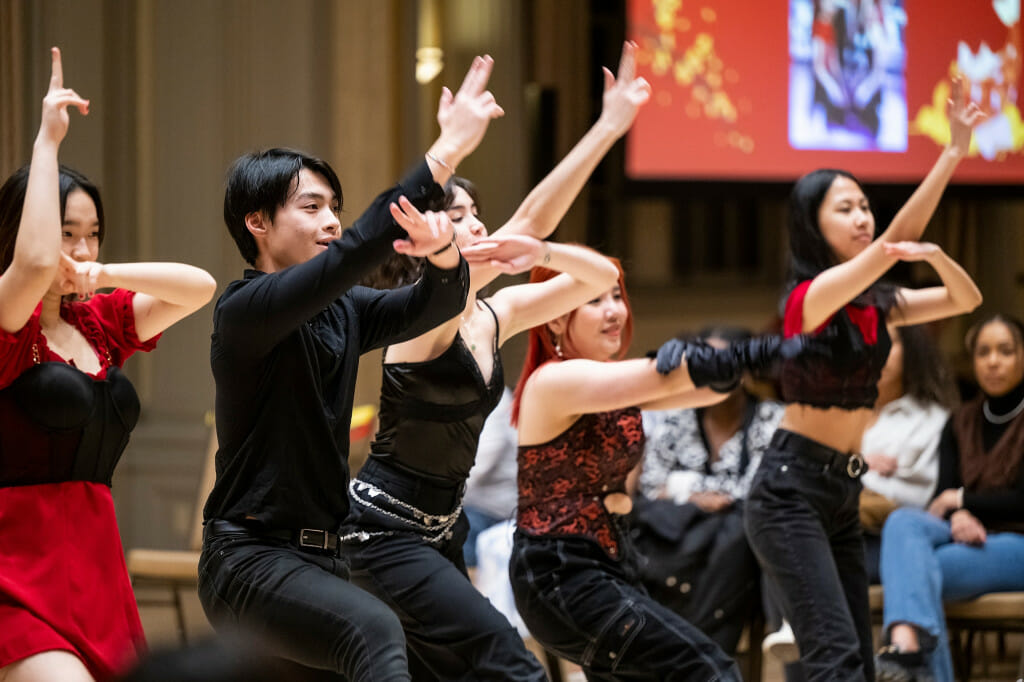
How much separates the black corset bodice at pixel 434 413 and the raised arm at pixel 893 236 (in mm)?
922

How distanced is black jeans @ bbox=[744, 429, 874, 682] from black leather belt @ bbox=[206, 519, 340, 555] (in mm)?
1444

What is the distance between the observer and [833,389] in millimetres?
3465

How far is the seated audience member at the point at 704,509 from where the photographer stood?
14.3 ft

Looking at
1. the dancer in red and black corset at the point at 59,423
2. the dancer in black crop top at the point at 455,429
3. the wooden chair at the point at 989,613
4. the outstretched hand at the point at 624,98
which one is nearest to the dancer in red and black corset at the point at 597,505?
the dancer in black crop top at the point at 455,429

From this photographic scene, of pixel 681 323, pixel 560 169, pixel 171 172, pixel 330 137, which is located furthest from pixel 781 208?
pixel 560 169

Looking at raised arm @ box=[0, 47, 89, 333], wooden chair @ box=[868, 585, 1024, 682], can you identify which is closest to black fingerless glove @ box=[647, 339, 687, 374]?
raised arm @ box=[0, 47, 89, 333]

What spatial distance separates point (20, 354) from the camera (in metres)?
2.45

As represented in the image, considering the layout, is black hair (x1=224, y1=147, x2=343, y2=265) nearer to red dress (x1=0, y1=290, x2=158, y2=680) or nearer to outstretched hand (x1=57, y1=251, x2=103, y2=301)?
outstretched hand (x1=57, y1=251, x2=103, y2=301)

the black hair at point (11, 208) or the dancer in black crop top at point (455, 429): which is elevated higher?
the black hair at point (11, 208)

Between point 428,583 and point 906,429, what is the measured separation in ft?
9.40

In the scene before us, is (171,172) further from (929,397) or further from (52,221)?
(52,221)

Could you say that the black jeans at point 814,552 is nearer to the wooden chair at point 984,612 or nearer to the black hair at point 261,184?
the wooden chair at point 984,612

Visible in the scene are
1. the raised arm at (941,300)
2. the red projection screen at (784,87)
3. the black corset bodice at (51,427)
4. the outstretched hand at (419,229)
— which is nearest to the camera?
the outstretched hand at (419,229)

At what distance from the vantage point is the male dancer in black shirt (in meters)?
2.12
